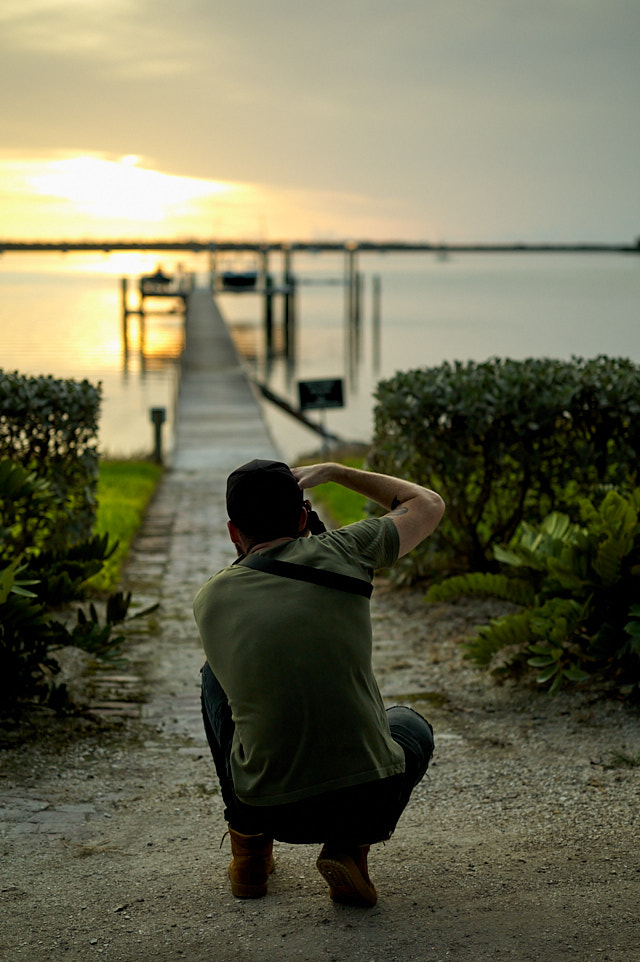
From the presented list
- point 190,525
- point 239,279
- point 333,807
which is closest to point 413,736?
point 333,807

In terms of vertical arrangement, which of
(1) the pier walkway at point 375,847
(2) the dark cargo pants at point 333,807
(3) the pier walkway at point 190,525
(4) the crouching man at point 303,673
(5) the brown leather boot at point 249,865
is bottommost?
(3) the pier walkway at point 190,525

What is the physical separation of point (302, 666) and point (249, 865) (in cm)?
75

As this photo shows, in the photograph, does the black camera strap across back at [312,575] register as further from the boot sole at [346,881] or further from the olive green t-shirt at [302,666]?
the boot sole at [346,881]

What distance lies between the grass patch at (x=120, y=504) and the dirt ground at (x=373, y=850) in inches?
75.2

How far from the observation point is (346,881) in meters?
2.96

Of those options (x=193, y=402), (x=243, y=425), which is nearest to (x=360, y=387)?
(x=193, y=402)

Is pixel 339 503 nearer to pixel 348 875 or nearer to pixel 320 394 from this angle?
pixel 320 394

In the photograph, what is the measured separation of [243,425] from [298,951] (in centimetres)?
1470

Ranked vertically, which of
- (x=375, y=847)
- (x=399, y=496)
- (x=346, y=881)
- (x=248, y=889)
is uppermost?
(x=399, y=496)

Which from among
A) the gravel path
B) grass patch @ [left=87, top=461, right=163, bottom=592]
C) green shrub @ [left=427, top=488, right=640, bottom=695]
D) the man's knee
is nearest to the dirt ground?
the gravel path

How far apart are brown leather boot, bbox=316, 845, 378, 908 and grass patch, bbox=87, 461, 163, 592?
12.8ft

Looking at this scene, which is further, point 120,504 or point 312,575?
point 120,504

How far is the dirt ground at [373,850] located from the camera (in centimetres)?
286

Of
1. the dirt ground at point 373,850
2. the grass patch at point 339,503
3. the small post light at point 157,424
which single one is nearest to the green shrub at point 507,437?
the dirt ground at point 373,850
